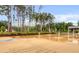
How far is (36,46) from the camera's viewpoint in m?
4.03

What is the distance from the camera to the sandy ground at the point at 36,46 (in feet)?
13.2

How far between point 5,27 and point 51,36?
0.44 meters

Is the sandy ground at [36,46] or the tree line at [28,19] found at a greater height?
the tree line at [28,19]

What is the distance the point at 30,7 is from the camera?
13.3 ft

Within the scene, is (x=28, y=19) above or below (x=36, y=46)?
above

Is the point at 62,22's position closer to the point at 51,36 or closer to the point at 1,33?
the point at 51,36

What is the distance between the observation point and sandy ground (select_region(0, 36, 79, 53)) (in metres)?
4.02

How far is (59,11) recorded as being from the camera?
4.03m

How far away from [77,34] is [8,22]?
66 cm

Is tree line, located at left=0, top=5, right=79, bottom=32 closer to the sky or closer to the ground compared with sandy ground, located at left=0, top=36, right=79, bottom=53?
closer to the sky
